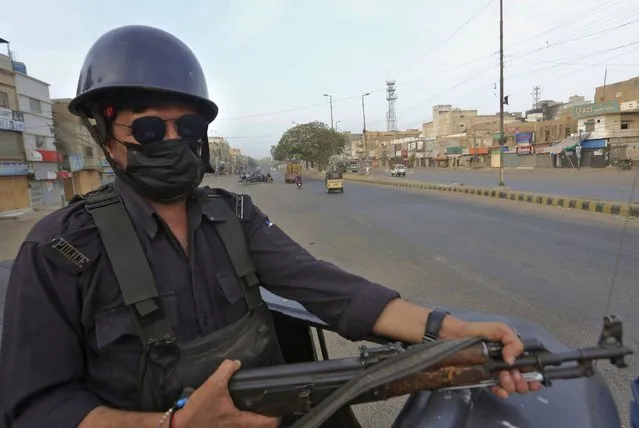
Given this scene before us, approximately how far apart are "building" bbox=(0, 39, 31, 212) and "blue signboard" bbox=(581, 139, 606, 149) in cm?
4476

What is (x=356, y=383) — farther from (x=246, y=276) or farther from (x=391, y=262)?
(x=391, y=262)

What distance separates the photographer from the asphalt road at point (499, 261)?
3.85 metres

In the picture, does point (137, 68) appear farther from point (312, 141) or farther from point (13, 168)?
point (312, 141)

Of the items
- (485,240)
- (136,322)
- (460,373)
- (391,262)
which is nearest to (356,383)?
(460,373)

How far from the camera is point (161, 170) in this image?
4.32ft

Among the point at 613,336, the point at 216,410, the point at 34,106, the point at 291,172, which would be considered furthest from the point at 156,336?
the point at 291,172

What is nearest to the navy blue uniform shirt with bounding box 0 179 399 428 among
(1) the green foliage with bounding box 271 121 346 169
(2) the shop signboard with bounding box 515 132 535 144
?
(2) the shop signboard with bounding box 515 132 535 144

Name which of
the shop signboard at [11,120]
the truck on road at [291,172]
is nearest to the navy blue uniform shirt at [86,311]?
the shop signboard at [11,120]

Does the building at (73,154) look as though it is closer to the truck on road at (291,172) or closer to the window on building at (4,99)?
the window on building at (4,99)

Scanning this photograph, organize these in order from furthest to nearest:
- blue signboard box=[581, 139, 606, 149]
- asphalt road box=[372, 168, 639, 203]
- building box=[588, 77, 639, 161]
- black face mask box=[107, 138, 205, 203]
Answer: blue signboard box=[581, 139, 606, 149], building box=[588, 77, 639, 161], asphalt road box=[372, 168, 639, 203], black face mask box=[107, 138, 205, 203]

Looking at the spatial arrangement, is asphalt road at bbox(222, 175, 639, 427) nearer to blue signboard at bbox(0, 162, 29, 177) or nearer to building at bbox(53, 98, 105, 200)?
blue signboard at bbox(0, 162, 29, 177)

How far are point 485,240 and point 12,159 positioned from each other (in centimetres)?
2604

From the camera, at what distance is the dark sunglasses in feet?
4.35

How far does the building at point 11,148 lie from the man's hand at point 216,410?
27372 mm
